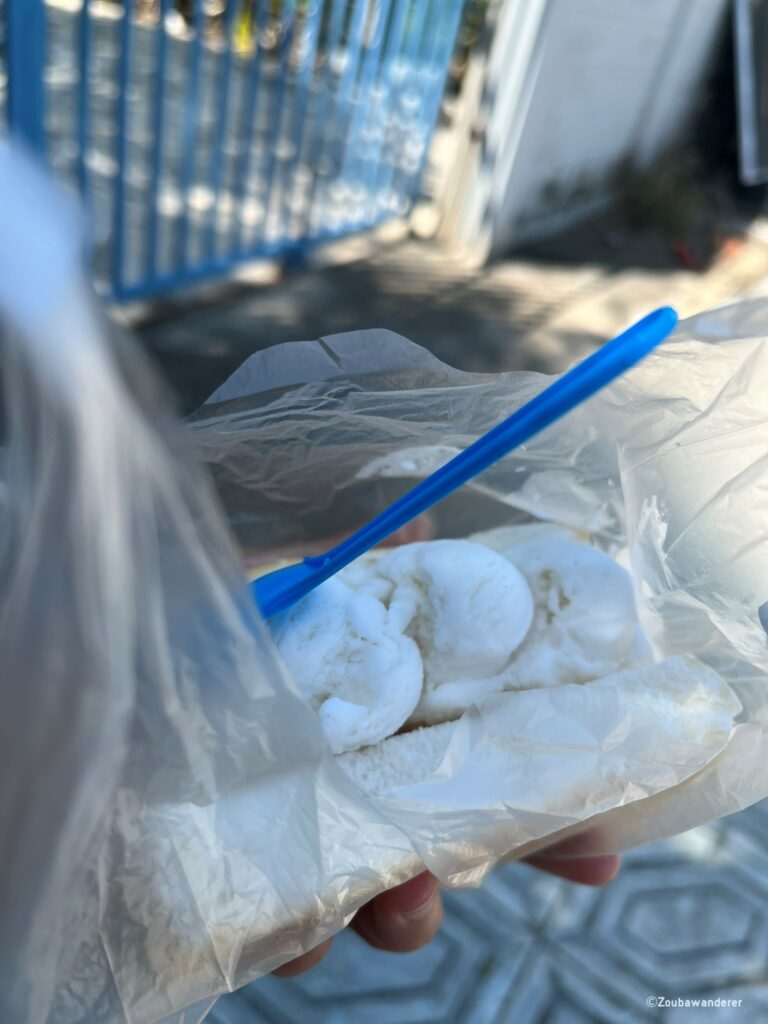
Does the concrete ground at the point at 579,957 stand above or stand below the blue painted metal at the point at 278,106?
below

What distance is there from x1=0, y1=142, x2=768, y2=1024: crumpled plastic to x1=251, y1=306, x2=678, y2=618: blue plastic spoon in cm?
14

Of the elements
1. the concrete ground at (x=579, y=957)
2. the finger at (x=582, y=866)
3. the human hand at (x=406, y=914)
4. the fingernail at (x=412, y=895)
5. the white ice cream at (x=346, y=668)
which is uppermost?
the white ice cream at (x=346, y=668)

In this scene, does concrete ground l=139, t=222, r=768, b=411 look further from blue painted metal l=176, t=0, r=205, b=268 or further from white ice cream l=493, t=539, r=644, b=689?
white ice cream l=493, t=539, r=644, b=689

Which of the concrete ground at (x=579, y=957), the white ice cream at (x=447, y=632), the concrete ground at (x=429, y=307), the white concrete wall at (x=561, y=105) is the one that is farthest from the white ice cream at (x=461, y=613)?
the white concrete wall at (x=561, y=105)

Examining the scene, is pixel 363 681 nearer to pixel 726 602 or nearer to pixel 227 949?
pixel 227 949

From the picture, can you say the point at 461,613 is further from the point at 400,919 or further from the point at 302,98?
the point at 302,98

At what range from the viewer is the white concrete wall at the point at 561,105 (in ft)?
8.94

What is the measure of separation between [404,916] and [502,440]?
49 centimetres

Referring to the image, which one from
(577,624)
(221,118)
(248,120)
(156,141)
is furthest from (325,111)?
(577,624)

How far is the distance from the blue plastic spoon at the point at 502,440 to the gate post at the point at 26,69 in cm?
134

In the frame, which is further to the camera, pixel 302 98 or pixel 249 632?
pixel 302 98

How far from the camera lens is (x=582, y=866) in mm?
975

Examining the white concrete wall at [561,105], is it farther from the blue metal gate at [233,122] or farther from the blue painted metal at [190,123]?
the blue painted metal at [190,123]

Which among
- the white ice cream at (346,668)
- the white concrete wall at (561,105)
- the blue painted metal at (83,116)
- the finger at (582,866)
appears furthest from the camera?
the white concrete wall at (561,105)
